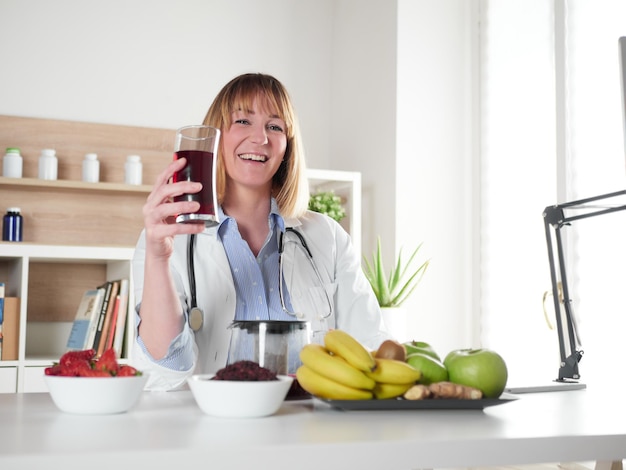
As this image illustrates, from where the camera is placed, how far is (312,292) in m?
1.85

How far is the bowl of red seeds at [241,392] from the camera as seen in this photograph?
105 centimetres

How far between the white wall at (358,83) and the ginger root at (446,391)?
2.58 metres

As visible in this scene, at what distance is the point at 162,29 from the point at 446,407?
330 centimetres

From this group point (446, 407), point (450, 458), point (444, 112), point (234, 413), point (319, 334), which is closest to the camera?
point (450, 458)

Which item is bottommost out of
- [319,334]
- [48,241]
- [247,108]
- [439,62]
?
[319,334]

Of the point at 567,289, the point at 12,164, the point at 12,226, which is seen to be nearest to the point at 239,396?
the point at 567,289

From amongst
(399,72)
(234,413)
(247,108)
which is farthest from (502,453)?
(399,72)

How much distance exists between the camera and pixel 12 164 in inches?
135

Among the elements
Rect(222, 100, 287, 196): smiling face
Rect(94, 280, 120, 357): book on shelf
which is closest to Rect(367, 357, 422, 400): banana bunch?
Rect(222, 100, 287, 196): smiling face

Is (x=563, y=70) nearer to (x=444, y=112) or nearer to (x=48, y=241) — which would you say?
(x=444, y=112)

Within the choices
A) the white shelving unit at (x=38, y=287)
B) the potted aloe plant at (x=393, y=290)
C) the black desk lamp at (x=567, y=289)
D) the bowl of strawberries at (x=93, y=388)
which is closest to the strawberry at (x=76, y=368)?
the bowl of strawberries at (x=93, y=388)

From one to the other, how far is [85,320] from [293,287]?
5.62 feet

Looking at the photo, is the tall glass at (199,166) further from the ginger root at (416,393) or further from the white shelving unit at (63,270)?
the white shelving unit at (63,270)

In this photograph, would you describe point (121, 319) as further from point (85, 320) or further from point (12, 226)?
Answer: point (12, 226)
